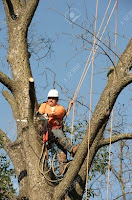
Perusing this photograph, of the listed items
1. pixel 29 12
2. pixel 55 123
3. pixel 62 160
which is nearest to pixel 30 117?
pixel 55 123

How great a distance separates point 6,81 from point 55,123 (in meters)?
1.01

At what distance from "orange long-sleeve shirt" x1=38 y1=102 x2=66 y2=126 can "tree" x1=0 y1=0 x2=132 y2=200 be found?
24 cm

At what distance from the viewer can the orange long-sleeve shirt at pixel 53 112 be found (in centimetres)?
638

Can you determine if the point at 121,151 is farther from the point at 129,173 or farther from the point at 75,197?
the point at 75,197

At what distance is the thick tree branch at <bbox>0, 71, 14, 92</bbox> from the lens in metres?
6.64

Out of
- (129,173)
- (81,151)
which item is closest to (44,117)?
(81,151)

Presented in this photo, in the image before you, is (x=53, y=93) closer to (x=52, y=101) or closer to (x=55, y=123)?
(x=52, y=101)

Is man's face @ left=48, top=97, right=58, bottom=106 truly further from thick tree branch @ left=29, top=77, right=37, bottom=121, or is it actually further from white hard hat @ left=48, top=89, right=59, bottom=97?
thick tree branch @ left=29, top=77, right=37, bottom=121

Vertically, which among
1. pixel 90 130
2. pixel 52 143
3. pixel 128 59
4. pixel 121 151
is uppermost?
pixel 121 151

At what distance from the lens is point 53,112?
638 cm

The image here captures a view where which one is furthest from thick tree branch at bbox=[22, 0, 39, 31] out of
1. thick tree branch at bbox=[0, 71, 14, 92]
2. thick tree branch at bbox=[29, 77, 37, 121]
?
thick tree branch at bbox=[29, 77, 37, 121]

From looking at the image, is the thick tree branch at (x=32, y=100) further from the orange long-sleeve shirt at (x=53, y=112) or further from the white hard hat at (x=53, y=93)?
the white hard hat at (x=53, y=93)

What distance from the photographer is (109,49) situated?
5.64 meters

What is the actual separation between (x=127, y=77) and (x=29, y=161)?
6.31ft
